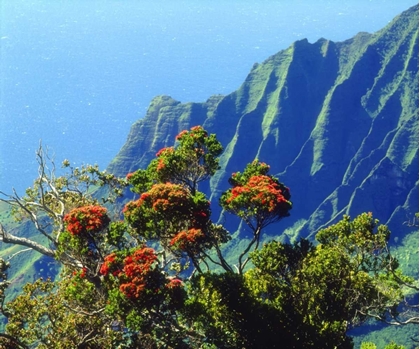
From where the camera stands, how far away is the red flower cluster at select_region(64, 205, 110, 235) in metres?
18.5

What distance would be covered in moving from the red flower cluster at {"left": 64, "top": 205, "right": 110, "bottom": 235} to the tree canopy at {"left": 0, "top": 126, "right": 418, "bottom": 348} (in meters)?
0.03

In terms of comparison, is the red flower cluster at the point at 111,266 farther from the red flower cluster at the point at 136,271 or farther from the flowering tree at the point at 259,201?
the flowering tree at the point at 259,201

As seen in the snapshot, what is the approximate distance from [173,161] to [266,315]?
641cm

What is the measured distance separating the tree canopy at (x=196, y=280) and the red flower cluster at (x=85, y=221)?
1.3 inches


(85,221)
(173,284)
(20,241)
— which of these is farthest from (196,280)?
(20,241)

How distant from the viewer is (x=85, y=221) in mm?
18531

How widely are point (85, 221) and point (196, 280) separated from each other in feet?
14.1

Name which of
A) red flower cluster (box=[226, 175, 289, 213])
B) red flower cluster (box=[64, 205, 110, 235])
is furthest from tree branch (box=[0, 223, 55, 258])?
red flower cluster (box=[226, 175, 289, 213])

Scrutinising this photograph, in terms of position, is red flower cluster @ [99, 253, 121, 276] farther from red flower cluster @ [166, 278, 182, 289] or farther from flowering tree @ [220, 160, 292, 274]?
flowering tree @ [220, 160, 292, 274]

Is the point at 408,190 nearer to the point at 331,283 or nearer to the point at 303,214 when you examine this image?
the point at 303,214

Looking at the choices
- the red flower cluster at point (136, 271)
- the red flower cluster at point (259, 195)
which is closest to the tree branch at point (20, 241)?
the red flower cluster at point (136, 271)

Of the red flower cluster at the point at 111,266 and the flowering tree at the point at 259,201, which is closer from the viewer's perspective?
the red flower cluster at the point at 111,266

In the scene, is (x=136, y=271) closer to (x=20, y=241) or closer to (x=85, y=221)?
(x=85, y=221)

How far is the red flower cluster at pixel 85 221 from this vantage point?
18469 mm
